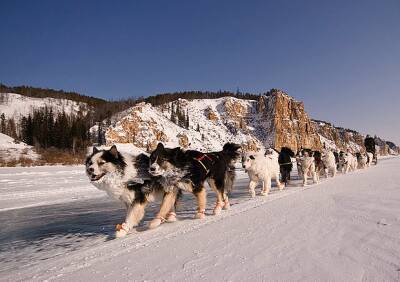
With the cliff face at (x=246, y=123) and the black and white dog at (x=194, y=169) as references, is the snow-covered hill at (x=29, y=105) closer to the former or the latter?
the cliff face at (x=246, y=123)

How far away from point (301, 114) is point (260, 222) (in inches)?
6255

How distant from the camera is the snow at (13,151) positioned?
48141mm

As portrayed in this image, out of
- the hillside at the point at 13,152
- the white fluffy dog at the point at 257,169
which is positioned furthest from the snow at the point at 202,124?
the white fluffy dog at the point at 257,169

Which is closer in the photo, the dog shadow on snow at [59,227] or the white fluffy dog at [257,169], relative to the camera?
the dog shadow on snow at [59,227]

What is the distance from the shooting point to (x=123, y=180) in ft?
21.2

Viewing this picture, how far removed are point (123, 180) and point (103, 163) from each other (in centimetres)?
47

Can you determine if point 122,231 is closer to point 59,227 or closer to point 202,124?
point 59,227

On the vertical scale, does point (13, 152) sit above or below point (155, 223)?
above

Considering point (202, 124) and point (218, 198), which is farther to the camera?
point (202, 124)

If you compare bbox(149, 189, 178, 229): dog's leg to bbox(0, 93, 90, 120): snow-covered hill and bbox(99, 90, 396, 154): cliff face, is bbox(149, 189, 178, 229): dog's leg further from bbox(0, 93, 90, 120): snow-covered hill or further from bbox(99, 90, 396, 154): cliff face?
bbox(0, 93, 90, 120): snow-covered hill

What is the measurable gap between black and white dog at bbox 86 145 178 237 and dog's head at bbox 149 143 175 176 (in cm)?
27

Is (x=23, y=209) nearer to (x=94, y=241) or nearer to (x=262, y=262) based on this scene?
(x=94, y=241)

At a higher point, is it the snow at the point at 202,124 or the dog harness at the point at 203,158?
the snow at the point at 202,124

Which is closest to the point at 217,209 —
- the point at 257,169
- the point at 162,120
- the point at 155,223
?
the point at 155,223
